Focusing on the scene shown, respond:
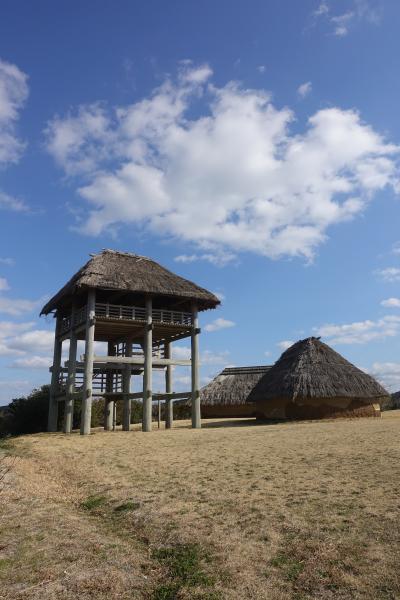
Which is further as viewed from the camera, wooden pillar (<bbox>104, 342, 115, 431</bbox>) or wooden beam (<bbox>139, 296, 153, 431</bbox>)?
wooden pillar (<bbox>104, 342, 115, 431</bbox>)

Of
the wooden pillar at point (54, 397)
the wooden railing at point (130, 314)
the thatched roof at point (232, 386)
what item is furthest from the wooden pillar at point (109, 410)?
the thatched roof at point (232, 386)

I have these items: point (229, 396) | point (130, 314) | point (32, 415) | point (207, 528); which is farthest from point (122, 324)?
point (207, 528)

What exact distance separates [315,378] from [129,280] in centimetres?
1110

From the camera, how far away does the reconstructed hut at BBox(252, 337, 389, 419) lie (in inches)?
996

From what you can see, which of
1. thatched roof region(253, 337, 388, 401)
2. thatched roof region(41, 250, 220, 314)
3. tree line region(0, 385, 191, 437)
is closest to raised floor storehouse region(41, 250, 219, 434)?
thatched roof region(41, 250, 220, 314)

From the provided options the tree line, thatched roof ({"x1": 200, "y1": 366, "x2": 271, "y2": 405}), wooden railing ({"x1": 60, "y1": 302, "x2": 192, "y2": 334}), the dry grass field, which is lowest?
the dry grass field

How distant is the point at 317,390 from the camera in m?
25.1

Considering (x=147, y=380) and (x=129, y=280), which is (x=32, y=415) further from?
(x=129, y=280)

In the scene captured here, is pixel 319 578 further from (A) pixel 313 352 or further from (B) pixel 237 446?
(A) pixel 313 352

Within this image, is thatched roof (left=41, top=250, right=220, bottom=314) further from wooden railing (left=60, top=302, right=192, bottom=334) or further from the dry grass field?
the dry grass field

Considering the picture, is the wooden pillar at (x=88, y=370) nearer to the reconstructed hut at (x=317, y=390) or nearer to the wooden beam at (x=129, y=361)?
the wooden beam at (x=129, y=361)

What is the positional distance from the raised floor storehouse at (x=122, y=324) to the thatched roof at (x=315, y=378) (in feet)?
16.0

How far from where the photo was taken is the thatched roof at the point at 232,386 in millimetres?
35312

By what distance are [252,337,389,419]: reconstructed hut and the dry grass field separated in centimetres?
1339
